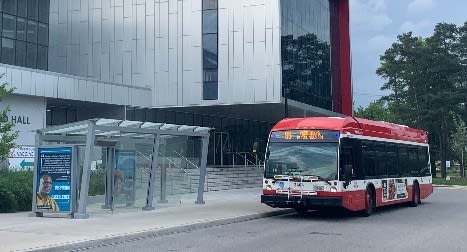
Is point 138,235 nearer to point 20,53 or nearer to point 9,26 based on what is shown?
point 9,26

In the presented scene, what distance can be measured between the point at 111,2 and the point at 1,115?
79.1ft

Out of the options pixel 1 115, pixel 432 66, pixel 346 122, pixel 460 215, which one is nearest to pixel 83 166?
pixel 1 115

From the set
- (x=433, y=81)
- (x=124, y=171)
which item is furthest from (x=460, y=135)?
(x=124, y=171)

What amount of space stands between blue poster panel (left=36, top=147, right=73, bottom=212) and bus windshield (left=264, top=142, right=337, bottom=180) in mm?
6116

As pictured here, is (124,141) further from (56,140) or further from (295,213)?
(295,213)

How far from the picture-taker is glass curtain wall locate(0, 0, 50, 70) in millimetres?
42156

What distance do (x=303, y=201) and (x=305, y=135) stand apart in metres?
2.16

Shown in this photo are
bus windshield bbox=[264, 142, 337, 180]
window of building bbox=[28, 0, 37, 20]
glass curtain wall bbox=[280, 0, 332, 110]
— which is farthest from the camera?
window of building bbox=[28, 0, 37, 20]

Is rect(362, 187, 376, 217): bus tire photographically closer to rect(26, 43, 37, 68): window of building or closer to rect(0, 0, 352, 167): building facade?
rect(0, 0, 352, 167): building facade

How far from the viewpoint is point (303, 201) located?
58.4 ft

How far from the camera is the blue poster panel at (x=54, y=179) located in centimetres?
1703

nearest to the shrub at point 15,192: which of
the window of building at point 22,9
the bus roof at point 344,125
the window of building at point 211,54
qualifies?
the bus roof at point 344,125

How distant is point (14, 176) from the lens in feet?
65.9

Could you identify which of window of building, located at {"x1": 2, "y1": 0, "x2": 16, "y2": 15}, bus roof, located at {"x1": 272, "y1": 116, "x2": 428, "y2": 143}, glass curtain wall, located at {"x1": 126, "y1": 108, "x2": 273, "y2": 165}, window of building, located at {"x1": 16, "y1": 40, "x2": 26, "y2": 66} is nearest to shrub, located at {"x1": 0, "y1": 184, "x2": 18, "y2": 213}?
bus roof, located at {"x1": 272, "y1": 116, "x2": 428, "y2": 143}
